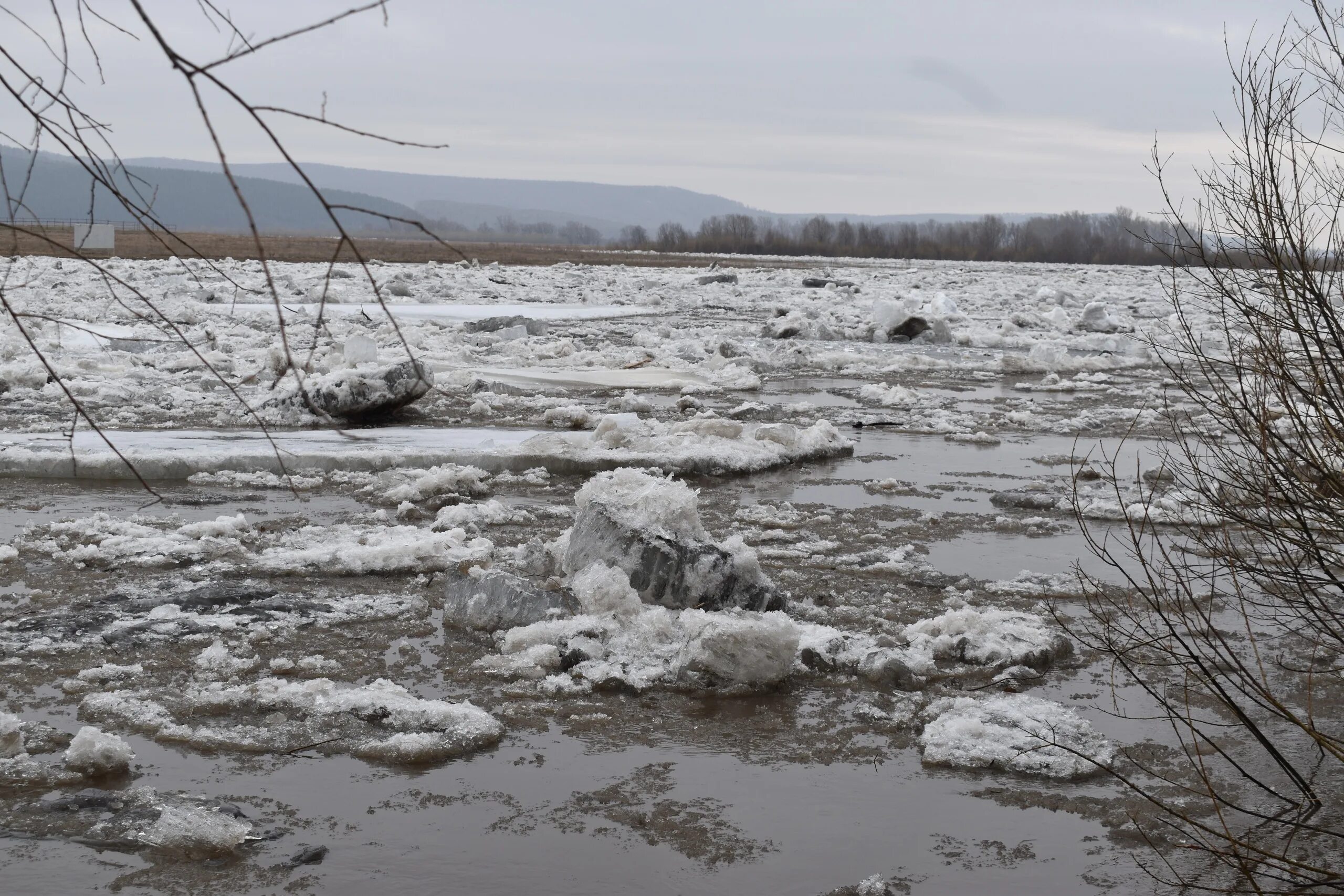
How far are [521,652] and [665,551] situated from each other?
827 mm

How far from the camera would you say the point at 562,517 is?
7082 mm

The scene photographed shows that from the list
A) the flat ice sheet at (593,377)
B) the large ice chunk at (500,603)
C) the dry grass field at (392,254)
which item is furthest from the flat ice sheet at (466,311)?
the large ice chunk at (500,603)

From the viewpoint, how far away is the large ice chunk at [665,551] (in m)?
5.15

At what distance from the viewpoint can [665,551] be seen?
520 centimetres

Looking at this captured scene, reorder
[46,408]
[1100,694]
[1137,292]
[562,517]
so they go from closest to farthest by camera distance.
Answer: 1. [1100,694]
2. [562,517]
3. [46,408]
4. [1137,292]

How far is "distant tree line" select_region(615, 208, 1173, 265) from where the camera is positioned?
66875 millimetres

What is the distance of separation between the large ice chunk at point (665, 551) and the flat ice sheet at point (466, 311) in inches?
515

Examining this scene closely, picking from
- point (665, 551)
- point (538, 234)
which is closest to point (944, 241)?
point (665, 551)

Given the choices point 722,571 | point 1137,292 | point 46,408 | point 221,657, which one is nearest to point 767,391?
point 46,408

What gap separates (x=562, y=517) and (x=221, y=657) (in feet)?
9.16

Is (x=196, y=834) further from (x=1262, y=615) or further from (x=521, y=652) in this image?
(x=1262, y=615)

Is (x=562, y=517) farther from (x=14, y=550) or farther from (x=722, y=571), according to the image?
(x=14, y=550)

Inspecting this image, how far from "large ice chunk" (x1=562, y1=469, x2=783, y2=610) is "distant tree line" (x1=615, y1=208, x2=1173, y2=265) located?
60456 mm

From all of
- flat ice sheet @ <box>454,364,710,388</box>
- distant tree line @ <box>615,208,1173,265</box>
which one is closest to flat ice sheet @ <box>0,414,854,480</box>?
flat ice sheet @ <box>454,364,710,388</box>
